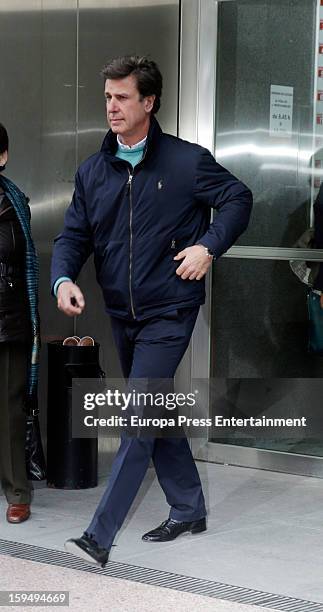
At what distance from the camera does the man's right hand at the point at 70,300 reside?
5.38 meters

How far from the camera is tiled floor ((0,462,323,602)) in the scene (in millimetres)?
5434

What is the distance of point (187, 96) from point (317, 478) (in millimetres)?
2329

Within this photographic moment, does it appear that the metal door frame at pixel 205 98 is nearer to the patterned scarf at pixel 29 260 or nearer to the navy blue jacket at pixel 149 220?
the patterned scarf at pixel 29 260

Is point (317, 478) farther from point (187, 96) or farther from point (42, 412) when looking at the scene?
point (187, 96)

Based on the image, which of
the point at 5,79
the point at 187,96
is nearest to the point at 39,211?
the point at 5,79

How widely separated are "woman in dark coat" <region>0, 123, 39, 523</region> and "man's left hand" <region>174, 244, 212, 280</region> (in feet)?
3.21

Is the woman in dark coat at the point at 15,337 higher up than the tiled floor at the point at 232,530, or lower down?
higher up

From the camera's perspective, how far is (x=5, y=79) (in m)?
6.71

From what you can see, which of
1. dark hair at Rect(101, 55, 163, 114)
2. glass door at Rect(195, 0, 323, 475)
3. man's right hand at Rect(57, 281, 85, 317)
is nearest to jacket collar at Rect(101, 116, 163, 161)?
dark hair at Rect(101, 55, 163, 114)

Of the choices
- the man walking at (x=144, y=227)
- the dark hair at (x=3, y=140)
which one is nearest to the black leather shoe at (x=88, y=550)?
the man walking at (x=144, y=227)

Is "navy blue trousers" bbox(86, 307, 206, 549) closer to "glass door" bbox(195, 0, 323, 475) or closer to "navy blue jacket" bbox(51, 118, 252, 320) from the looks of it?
"navy blue jacket" bbox(51, 118, 252, 320)

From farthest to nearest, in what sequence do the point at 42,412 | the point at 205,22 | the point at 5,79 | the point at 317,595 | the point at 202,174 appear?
the point at 205,22, the point at 42,412, the point at 5,79, the point at 202,174, the point at 317,595

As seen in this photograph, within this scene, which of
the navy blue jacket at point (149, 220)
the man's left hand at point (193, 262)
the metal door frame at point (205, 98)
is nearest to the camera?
the man's left hand at point (193, 262)

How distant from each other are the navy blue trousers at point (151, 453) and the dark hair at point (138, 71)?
0.95 meters
